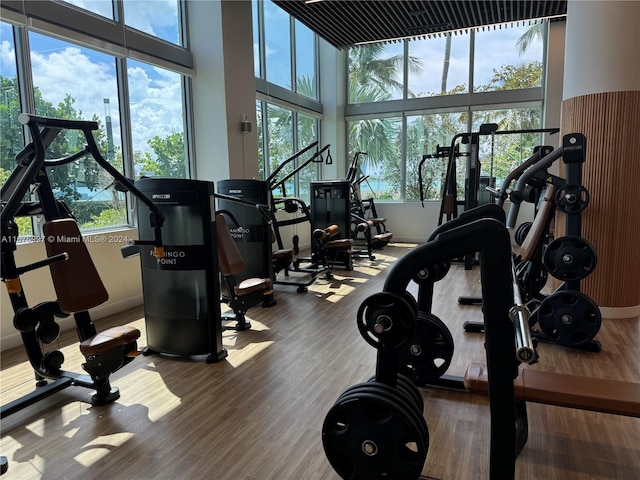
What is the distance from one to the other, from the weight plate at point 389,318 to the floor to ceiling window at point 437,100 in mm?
7296

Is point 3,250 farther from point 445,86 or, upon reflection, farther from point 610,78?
point 445,86

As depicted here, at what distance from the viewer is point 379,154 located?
10.0 m

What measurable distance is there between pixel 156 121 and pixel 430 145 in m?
6.01

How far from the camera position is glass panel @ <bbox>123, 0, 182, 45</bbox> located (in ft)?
16.7

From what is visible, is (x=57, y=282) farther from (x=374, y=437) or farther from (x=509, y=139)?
(x=509, y=139)

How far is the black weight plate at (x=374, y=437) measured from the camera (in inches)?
62.0

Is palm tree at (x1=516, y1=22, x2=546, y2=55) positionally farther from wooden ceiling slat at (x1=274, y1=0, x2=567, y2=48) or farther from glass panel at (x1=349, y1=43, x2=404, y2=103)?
glass panel at (x1=349, y1=43, x2=404, y2=103)

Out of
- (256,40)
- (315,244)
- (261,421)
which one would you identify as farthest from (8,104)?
(256,40)

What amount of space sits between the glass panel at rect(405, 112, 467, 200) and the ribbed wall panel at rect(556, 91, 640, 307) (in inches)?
202

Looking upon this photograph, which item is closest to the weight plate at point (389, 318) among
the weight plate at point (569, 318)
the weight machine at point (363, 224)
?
the weight plate at point (569, 318)

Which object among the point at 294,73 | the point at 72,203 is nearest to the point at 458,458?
the point at 72,203

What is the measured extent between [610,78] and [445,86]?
Result: 5477 mm

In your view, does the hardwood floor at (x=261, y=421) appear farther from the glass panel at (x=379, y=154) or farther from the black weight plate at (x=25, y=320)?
the glass panel at (x=379, y=154)

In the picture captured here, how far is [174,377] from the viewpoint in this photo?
316 cm
